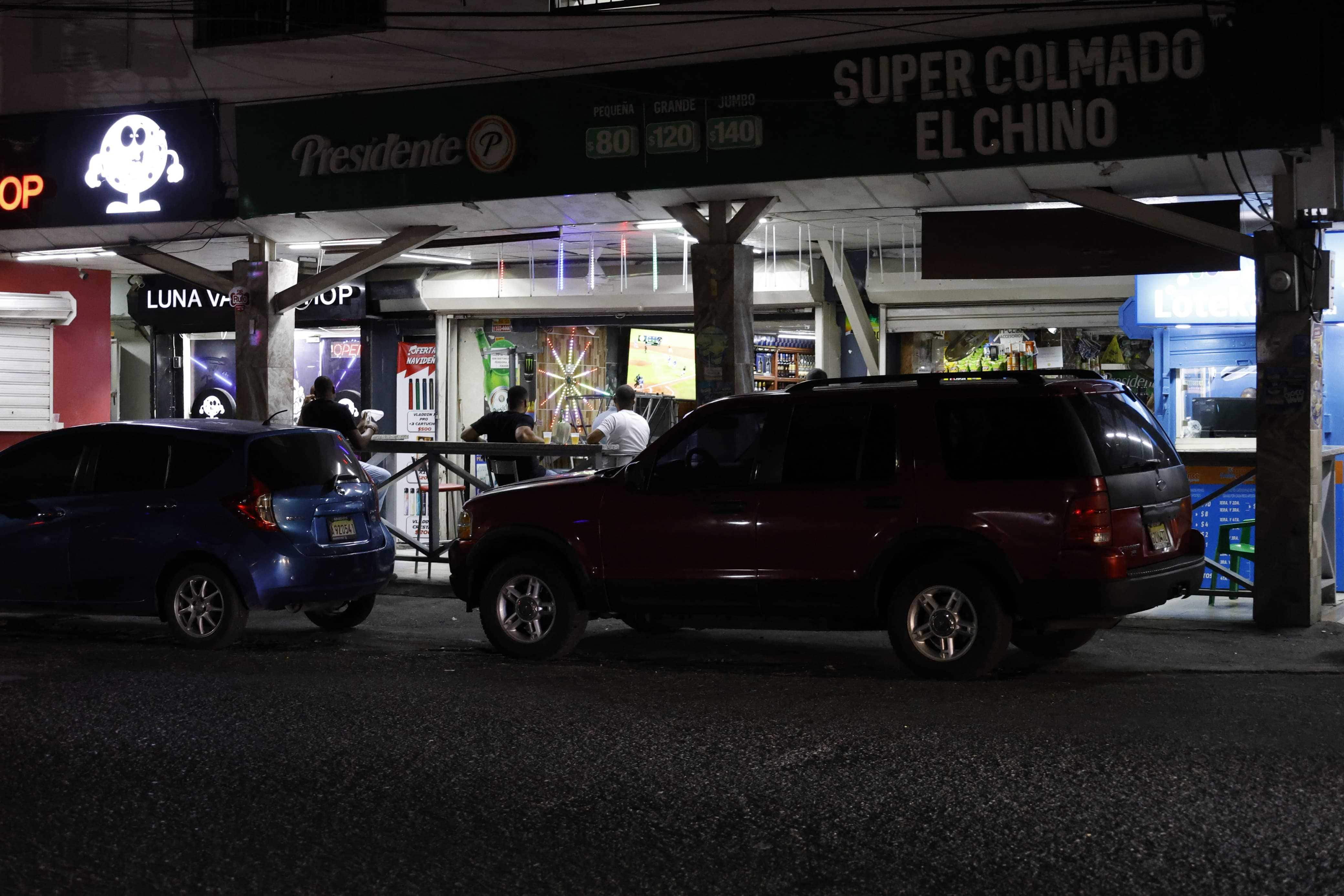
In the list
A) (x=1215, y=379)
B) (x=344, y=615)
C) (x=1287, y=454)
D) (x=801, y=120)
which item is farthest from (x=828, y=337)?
(x=344, y=615)

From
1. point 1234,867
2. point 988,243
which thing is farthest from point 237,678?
point 988,243

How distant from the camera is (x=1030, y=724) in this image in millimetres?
7207

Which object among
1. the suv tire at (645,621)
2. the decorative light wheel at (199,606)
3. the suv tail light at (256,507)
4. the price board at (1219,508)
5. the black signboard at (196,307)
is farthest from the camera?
the black signboard at (196,307)

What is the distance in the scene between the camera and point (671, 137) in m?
12.6

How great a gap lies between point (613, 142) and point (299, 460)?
169 inches

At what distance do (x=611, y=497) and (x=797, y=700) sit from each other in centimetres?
218

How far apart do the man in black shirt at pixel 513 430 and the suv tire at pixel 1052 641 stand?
6.33 metres

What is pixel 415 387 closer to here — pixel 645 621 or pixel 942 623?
pixel 645 621

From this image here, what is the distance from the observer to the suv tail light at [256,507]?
10148 mm

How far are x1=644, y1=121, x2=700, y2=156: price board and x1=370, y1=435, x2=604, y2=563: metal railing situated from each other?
112 inches

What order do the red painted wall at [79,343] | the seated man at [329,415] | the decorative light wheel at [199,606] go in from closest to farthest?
1. the decorative light wheel at [199,606]
2. the seated man at [329,415]
3. the red painted wall at [79,343]

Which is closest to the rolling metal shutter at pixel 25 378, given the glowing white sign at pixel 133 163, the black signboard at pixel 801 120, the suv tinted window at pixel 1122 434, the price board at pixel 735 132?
the glowing white sign at pixel 133 163

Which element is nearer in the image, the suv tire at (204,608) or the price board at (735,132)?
the suv tire at (204,608)

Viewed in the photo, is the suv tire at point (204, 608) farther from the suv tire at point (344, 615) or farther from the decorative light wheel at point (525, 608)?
the decorative light wheel at point (525, 608)
